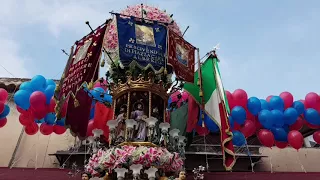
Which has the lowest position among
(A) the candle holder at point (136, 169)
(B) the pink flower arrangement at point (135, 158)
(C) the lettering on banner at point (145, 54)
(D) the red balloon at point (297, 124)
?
(A) the candle holder at point (136, 169)

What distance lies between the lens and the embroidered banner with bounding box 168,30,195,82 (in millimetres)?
8520

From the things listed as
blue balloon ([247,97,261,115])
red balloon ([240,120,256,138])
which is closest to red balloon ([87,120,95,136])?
red balloon ([240,120,256,138])

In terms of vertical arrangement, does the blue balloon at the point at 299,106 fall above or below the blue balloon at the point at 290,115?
above

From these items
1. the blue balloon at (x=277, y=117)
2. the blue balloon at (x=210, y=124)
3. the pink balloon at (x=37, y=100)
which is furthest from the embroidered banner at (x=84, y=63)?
the blue balloon at (x=277, y=117)

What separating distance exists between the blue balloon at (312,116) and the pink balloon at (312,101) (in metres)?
0.16

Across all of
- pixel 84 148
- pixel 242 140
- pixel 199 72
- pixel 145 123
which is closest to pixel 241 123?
pixel 242 140

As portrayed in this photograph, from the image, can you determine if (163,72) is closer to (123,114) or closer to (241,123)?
(123,114)

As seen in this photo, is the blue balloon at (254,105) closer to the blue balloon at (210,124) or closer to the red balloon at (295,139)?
the red balloon at (295,139)

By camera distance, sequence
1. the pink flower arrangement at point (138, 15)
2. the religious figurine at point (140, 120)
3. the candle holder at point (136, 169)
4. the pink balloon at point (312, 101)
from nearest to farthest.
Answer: the candle holder at point (136, 169) < the religious figurine at point (140, 120) < the pink flower arrangement at point (138, 15) < the pink balloon at point (312, 101)

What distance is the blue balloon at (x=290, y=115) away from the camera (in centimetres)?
1047

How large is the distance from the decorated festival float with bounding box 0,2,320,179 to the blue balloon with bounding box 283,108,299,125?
0.03 metres

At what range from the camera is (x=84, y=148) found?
12.6 meters

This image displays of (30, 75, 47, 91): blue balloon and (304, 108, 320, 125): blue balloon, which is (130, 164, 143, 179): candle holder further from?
(304, 108, 320, 125): blue balloon

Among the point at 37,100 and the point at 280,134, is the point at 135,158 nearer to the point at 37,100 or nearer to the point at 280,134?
the point at 37,100
